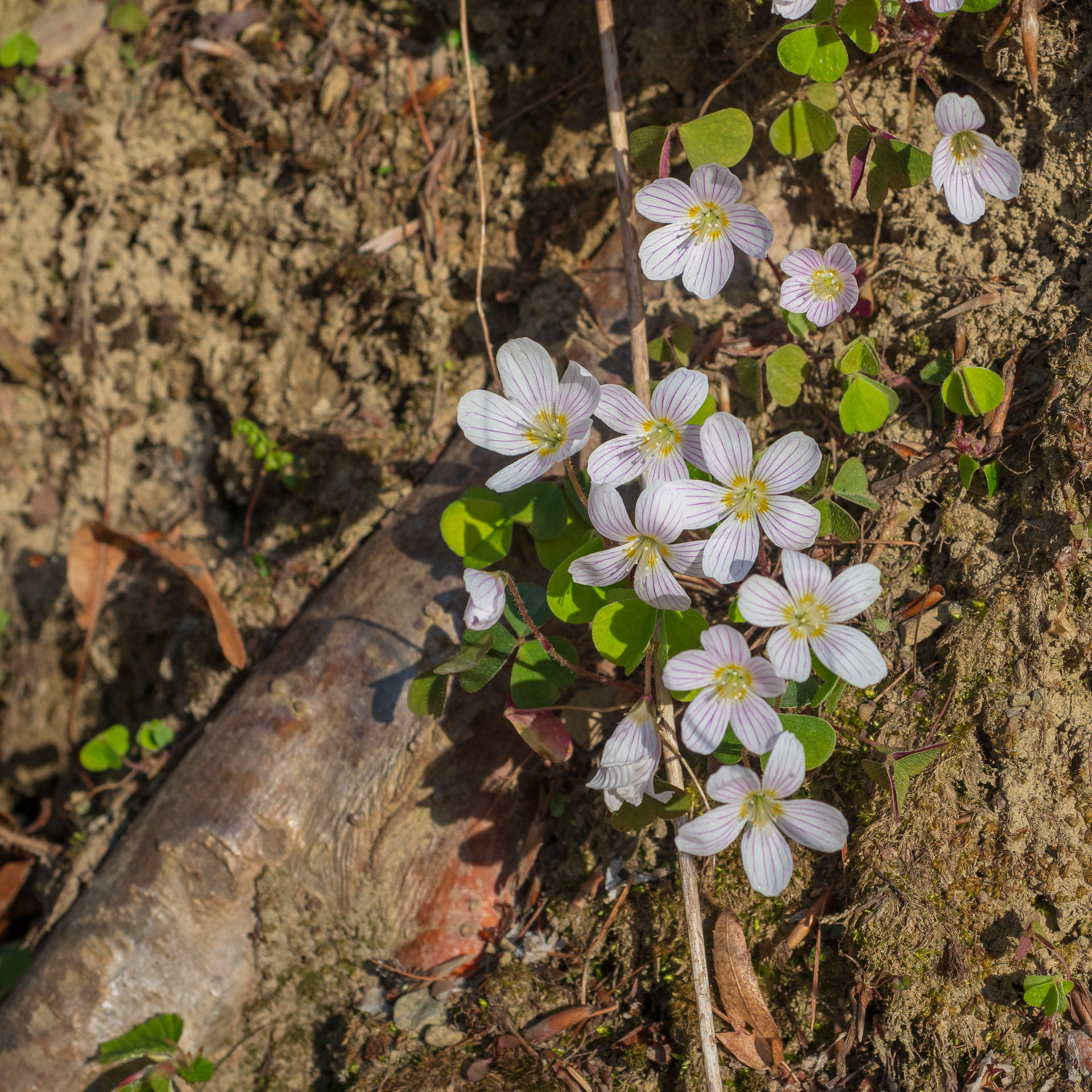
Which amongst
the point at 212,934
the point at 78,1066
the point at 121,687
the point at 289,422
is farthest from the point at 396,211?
the point at 78,1066

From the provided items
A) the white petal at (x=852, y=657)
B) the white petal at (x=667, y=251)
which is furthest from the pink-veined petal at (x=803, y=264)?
the white petal at (x=852, y=657)

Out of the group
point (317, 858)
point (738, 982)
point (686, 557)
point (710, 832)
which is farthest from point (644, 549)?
point (317, 858)

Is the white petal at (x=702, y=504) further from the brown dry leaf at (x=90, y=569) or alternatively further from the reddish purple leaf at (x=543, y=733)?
the brown dry leaf at (x=90, y=569)

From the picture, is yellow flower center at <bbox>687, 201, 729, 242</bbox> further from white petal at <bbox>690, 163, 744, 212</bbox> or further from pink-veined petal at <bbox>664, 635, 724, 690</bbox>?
pink-veined petal at <bbox>664, 635, 724, 690</bbox>

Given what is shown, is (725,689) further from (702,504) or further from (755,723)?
(702,504)

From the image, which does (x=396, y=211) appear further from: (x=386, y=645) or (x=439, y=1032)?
(x=439, y=1032)
